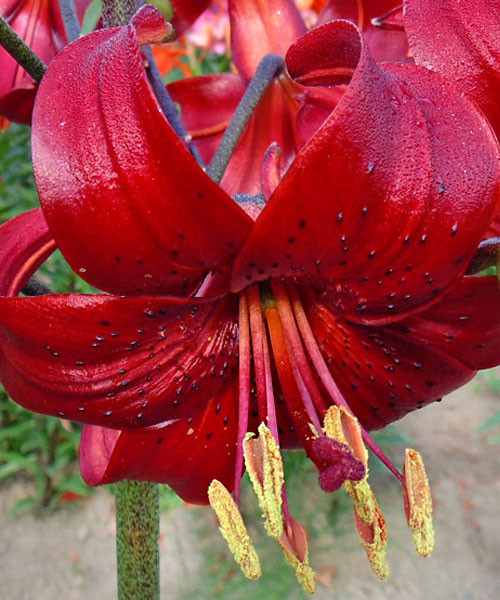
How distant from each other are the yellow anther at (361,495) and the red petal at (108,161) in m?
0.18

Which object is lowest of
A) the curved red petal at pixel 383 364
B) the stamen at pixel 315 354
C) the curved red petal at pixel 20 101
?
the curved red petal at pixel 383 364

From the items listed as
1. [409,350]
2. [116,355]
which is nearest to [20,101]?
[116,355]

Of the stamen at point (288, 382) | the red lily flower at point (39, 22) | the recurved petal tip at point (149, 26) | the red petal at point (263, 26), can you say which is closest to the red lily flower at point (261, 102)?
the red petal at point (263, 26)

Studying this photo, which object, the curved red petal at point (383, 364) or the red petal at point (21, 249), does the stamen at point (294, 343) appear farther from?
the red petal at point (21, 249)

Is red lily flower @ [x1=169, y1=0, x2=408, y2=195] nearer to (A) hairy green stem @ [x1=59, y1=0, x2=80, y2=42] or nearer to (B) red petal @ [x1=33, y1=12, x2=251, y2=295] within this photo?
(A) hairy green stem @ [x1=59, y1=0, x2=80, y2=42]

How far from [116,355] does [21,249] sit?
90 millimetres

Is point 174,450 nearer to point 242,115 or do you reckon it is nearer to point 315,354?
point 315,354

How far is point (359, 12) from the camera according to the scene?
2.25ft

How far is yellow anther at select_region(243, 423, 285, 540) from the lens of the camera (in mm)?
445

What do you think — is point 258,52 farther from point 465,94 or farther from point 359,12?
point 465,94

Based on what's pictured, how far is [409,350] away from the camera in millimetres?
492

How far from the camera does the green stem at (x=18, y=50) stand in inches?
17.9

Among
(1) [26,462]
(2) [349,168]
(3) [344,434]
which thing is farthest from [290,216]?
(1) [26,462]

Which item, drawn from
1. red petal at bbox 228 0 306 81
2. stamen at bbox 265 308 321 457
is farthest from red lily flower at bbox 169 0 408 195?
stamen at bbox 265 308 321 457
